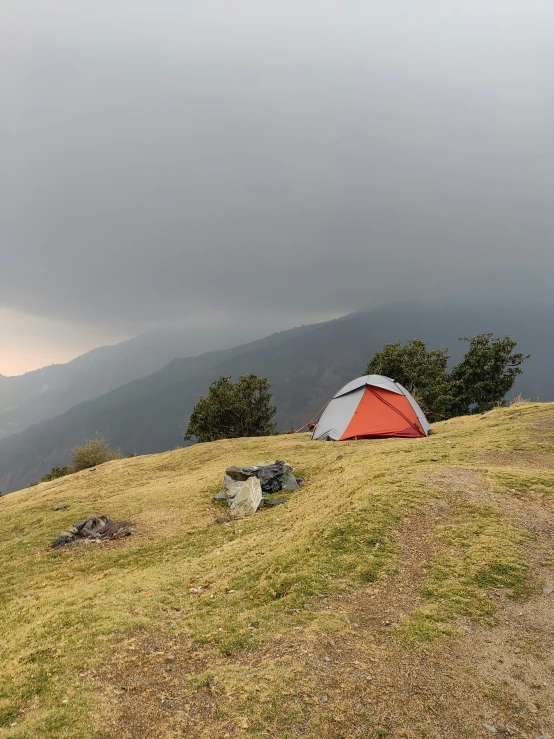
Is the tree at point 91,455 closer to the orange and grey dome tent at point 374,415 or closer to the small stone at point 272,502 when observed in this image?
the orange and grey dome tent at point 374,415

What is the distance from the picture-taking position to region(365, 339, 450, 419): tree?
4375 cm

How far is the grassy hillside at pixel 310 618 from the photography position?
386 cm

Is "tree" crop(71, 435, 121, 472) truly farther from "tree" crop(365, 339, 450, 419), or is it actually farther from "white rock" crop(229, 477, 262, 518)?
"white rock" crop(229, 477, 262, 518)

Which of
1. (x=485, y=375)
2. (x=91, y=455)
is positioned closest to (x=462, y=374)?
(x=485, y=375)

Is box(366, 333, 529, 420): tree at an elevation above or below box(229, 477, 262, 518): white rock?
below

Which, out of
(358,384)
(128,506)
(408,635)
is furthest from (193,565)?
(358,384)

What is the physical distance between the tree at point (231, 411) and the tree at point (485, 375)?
24524 millimetres

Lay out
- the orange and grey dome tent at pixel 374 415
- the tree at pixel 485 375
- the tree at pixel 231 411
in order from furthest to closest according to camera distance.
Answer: the tree at pixel 231 411 < the tree at pixel 485 375 < the orange and grey dome tent at pixel 374 415

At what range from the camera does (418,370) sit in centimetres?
4694

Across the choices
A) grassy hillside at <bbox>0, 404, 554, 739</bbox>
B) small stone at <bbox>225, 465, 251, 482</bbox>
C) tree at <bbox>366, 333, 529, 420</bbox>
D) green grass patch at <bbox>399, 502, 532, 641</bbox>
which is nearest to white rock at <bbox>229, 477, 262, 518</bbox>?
grassy hillside at <bbox>0, 404, 554, 739</bbox>

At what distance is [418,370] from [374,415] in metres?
27.5

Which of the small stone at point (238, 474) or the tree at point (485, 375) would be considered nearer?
the small stone at point (238, 474)

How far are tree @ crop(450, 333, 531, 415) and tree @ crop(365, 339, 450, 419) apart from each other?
223cm

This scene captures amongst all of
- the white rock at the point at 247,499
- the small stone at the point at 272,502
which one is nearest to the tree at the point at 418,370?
the small stone at the point at 272,502
